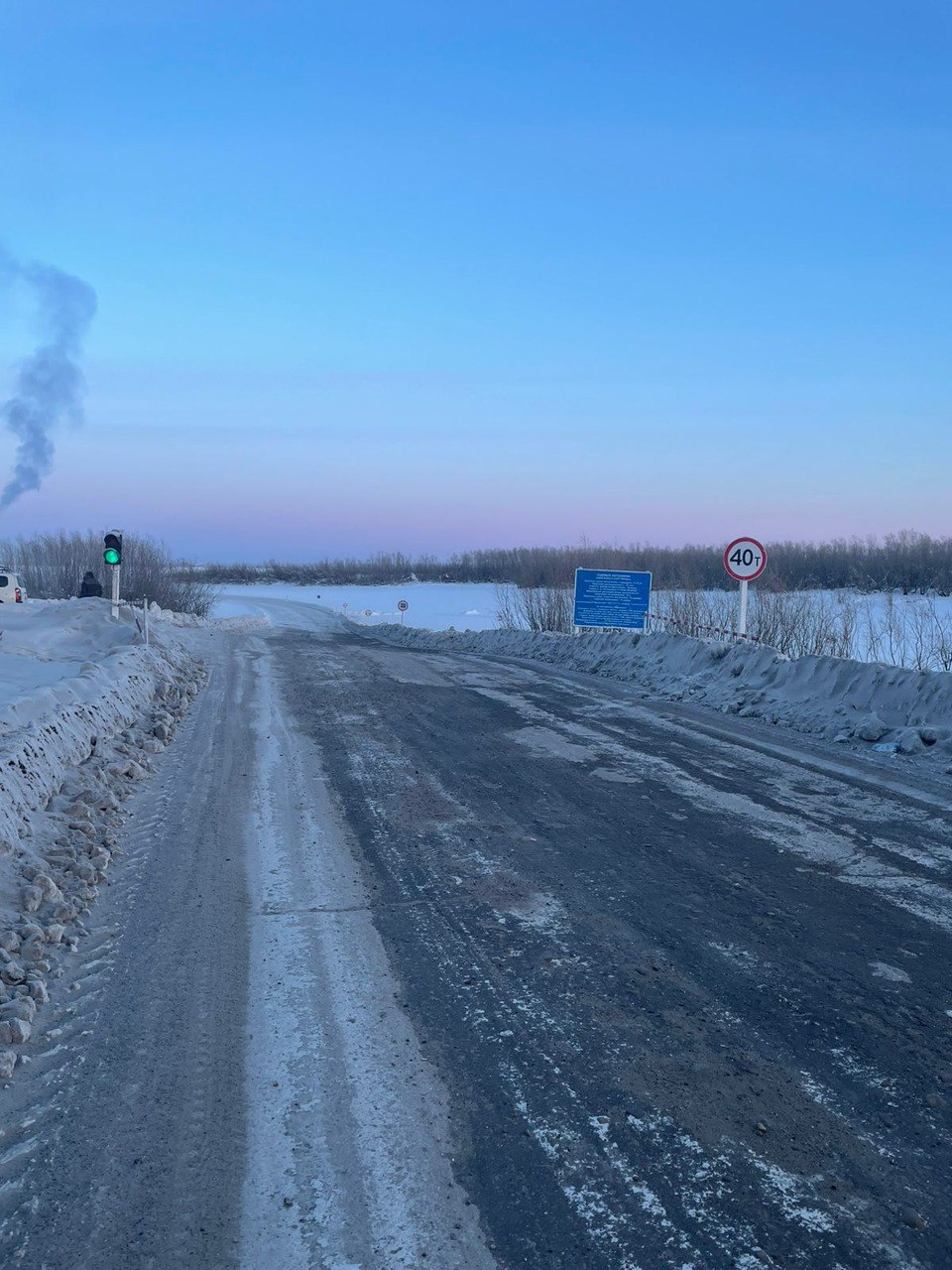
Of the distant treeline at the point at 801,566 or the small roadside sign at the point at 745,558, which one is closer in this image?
the small roadside sign at the point at 745,558

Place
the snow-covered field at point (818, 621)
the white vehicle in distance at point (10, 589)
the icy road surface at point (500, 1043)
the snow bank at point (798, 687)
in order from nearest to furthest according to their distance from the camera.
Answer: the icy road surface at point (500, 1043) → the snow bank at point (798, 687) → the snow-covered field at point (818, 621) → the white vehicle in distance at point (10, 589)

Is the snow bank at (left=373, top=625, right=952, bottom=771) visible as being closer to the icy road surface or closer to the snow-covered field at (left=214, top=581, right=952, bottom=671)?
the snow-covered field at (left=214, top=581, right=952, bottom=671)

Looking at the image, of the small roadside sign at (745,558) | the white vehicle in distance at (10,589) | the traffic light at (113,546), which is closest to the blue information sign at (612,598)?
the small roadside sign at (745,558)

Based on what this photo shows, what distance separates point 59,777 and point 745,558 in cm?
1146

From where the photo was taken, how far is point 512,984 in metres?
4.59

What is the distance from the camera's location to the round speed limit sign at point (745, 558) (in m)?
15.2

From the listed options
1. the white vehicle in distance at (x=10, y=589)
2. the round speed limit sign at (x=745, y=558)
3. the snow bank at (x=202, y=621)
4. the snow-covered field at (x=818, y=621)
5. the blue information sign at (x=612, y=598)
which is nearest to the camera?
the round speed limit sign at (x=745, y=558)

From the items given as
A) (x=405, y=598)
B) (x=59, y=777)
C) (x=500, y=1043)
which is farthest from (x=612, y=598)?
(x=405, y=598)

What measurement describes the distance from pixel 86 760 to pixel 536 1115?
252 inches

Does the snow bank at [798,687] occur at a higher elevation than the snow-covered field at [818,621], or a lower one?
lower

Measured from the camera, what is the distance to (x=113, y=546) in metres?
17.4

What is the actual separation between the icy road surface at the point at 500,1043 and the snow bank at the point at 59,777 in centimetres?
22

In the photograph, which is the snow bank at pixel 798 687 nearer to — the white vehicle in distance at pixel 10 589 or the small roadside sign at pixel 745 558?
the small roadside sign at pixel 745 558

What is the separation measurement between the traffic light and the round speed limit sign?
36.9 ft
